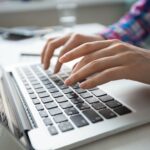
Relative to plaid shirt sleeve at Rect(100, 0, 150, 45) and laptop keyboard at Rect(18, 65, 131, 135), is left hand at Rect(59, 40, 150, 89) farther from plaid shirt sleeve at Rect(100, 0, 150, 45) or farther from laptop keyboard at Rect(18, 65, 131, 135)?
plaid shirt sleeve at Rect(100, 0, 150, 45)

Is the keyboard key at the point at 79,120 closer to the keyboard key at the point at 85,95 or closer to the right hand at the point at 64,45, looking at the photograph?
the keyboard key at the point at 85,95

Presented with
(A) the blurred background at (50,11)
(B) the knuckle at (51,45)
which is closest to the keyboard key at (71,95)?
(B) the knuckle at (51,45)

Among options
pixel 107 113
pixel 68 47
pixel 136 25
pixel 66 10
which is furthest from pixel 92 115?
pixel 66 10

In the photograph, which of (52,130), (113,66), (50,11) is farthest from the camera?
(50,11)

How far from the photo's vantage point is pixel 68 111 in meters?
0.44

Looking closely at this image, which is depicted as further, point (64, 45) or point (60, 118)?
point (64, 45)

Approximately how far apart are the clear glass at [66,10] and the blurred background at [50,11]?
1.2 inches

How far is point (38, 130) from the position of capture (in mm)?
390

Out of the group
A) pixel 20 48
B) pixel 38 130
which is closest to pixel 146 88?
pixel 38 130

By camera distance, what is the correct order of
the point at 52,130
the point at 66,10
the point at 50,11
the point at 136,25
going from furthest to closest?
the point at 50,11 → the point at 66,10 → the point at 136,25 → the point at 52,130

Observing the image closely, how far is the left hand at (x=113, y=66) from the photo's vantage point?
47 centimetres

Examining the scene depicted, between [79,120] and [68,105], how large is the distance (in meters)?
0.06

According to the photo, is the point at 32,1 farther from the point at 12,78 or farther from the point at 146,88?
the point at 146,88

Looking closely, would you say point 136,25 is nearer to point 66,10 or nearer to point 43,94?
point 66,10
